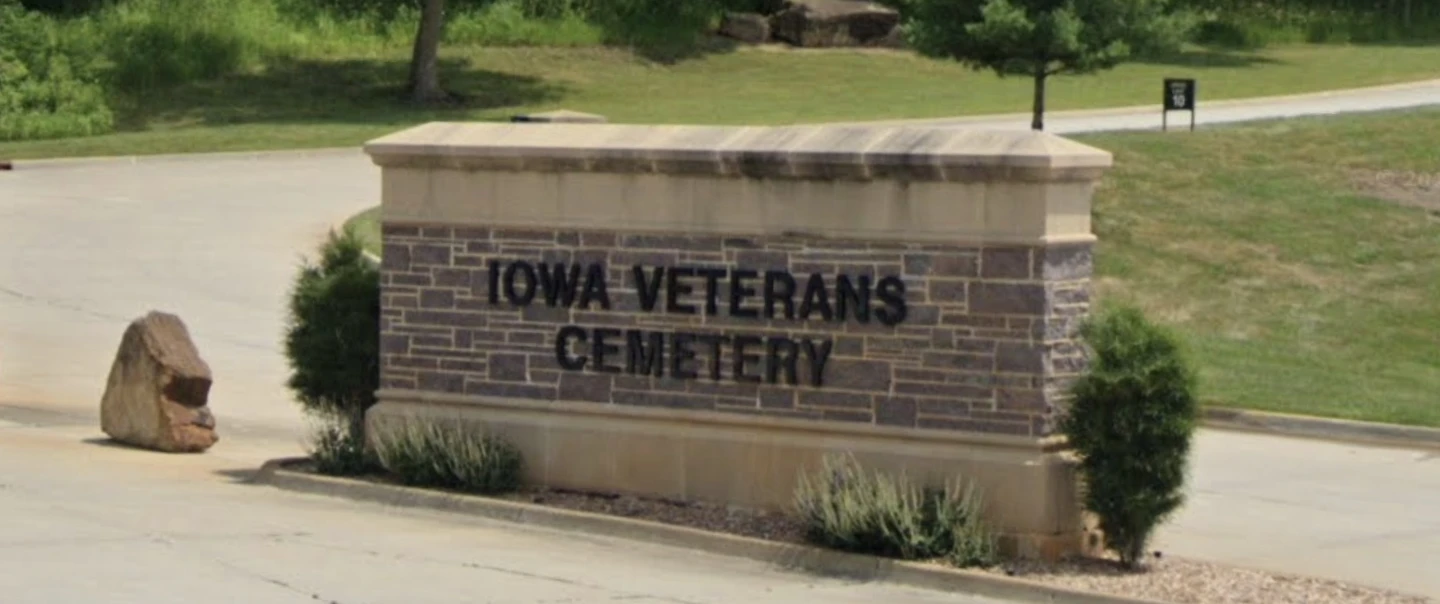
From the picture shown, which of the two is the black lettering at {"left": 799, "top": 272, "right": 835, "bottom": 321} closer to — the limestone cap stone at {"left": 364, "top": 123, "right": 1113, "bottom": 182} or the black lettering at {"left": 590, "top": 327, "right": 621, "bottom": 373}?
the limestone cap stone at {"left": 364, "top": 123, "right": 1113, "bottom": 182}

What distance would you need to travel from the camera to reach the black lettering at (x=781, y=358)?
1363 centimetres

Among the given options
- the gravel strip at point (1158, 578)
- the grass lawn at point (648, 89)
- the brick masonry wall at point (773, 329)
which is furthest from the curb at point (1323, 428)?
the grass lawn at point (648, 89)

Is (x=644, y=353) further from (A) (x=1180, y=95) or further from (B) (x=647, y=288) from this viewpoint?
(A) (x=1180, y=95)

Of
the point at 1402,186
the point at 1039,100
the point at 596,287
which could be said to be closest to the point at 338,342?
the point at 596,287

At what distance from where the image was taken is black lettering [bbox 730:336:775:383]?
13805 millimetres

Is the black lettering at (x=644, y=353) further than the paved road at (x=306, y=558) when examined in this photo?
Yes

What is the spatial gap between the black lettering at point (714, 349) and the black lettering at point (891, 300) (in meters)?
1.00

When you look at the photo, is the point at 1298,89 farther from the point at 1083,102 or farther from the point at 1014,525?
the point at 1014,525

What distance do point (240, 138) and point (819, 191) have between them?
2736cm

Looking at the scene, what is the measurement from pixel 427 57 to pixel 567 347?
32.6 m

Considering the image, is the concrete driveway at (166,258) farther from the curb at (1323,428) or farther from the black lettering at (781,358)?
the curb at (1323,428)

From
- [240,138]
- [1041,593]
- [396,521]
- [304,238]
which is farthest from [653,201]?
[240,138]

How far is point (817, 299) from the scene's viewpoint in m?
13.5

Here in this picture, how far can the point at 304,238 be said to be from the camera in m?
28.7
